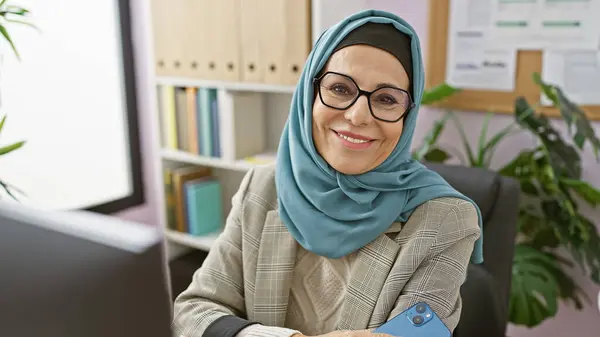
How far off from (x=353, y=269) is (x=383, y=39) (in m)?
0.47

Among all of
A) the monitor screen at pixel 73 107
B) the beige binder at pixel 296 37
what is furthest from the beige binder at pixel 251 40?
the monitor screen at pixel 73 107

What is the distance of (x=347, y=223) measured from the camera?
1.13 metres

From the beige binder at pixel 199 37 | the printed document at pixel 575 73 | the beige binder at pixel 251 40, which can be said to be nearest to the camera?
the printed document at pixel 575 73

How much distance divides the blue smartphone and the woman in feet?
0.09

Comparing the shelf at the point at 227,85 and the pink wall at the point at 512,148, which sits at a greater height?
the shelf at the point at 227,85

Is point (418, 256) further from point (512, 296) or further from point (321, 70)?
point (512, 296)

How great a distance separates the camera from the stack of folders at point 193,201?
2.57 metres

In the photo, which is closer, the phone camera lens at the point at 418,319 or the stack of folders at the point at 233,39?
the phone camera lens at the point at 418,319

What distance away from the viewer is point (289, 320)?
1188 millimetres

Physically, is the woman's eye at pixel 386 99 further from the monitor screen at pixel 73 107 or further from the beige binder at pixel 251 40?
the monitor screen at pixel 73 107

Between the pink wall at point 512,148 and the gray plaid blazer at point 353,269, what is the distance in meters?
1.07

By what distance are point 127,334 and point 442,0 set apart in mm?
1941

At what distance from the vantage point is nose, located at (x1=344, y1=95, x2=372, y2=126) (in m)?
1.08

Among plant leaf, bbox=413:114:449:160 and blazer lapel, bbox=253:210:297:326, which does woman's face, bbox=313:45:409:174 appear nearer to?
blazer lapel, bbox=253:210:297:326
